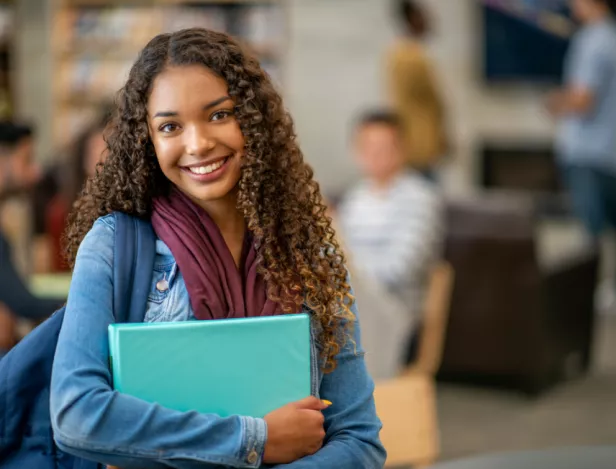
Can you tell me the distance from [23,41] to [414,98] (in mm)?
3499

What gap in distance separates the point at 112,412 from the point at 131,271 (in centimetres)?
17

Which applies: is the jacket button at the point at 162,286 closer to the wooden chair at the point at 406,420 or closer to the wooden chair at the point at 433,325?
the wooden chair at the point at 406,420

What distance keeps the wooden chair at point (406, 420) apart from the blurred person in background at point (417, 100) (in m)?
4.45

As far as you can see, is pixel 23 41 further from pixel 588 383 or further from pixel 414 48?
pixel 588 383

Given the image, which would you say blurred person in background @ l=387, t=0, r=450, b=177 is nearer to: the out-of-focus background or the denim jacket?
the out-of-focus background

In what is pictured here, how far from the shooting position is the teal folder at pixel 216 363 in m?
1.13

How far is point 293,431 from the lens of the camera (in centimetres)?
119

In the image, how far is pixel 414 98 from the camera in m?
6.96

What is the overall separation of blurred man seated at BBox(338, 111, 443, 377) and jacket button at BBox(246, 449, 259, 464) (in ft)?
8.19

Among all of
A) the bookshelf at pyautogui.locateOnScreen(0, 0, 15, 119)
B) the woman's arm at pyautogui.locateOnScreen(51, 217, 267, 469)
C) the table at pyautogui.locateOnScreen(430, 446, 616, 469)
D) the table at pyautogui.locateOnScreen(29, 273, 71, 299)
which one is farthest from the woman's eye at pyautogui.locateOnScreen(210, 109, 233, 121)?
the bookshelf at pyautogui.locateOnScreen(0, 0, 15, 119)

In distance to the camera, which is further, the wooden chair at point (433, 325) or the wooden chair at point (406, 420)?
the wooden chair at point (433, 325)

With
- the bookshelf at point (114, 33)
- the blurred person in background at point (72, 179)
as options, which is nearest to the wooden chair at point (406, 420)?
the blurred person in background at point (72, 179)

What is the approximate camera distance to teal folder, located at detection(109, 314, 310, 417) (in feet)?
3.70

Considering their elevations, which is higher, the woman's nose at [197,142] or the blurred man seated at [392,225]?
the woman's nose at [197,142]
